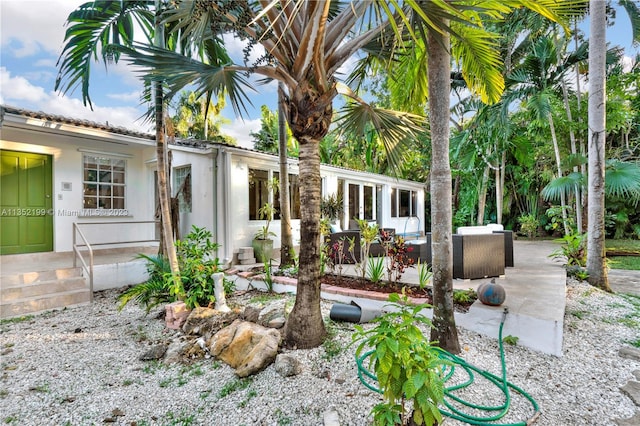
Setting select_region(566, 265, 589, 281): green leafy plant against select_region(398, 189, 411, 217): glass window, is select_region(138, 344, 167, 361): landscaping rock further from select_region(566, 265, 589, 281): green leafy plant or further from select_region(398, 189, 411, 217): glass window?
select_region(398, 189, 411, 217): glass window

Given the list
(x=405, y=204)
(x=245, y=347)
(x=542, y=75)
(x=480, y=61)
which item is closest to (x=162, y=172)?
(x=245, y=347)

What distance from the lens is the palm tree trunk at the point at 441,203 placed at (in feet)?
9.53

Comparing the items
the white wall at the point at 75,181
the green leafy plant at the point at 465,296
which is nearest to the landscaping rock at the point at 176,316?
the green leafy plant at the point at 465,296

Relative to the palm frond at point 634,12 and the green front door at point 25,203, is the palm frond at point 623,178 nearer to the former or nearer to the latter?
the palm frond at point 634,12

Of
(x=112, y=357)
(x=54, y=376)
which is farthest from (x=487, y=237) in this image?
(x=54, y=376)

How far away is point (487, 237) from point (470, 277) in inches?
31.3

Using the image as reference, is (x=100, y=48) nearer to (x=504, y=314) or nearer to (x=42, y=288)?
(x=42, y=288)

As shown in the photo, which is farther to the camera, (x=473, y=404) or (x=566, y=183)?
(x=566, y=183)

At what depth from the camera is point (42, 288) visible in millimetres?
5270

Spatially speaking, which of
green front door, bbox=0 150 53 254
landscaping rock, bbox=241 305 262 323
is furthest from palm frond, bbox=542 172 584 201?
green front door, bbox=0 150 53 254

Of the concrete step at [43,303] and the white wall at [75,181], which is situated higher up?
the white wall at [75,181]

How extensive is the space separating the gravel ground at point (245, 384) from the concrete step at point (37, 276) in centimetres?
160

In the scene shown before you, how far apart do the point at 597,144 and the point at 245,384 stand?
6.89 meters

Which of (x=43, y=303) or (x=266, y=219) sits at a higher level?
(x=266, y=219)
